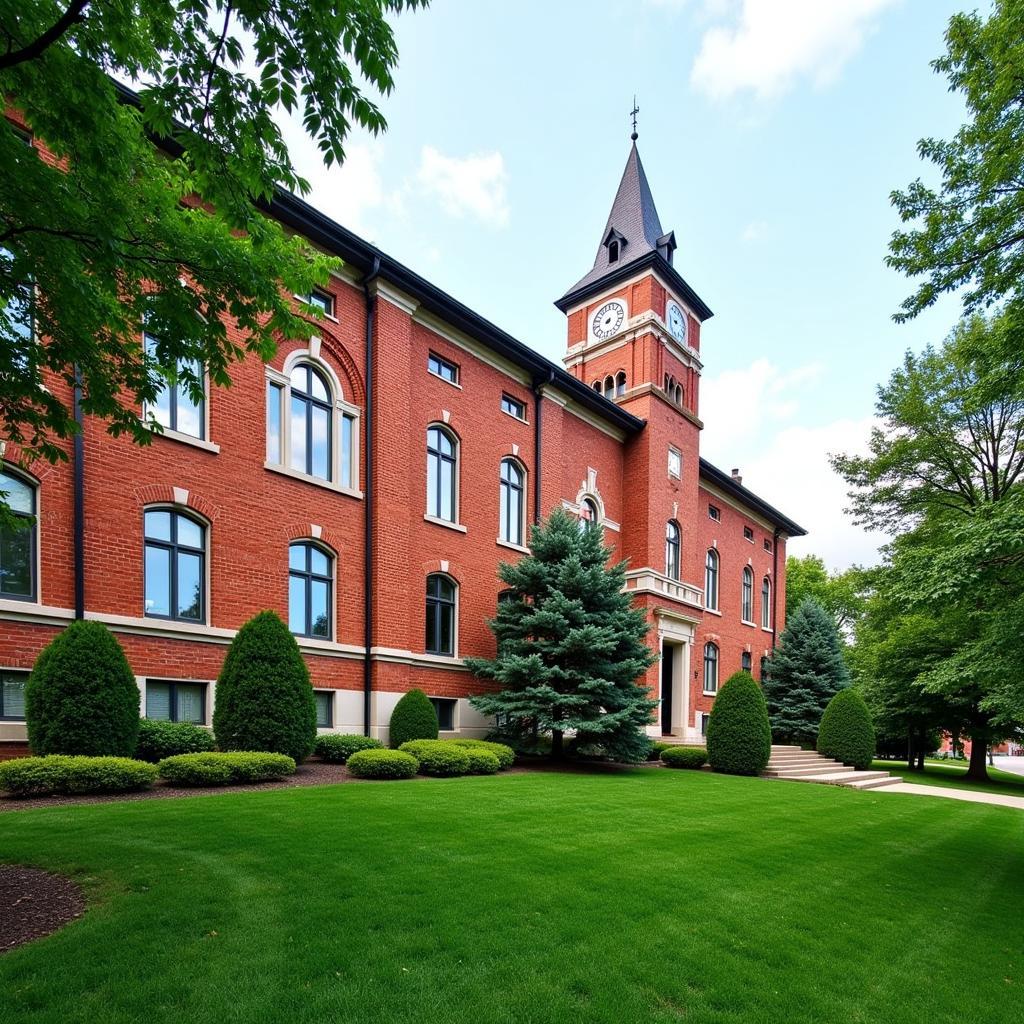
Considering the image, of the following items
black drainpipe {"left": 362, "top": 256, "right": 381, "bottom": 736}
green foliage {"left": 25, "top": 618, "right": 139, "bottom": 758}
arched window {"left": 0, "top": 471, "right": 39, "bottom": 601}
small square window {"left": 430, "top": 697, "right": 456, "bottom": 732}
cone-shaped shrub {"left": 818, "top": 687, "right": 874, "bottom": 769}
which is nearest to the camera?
green foliage {"left": 25, "top": 618, "right": 139, "bottom": 758}

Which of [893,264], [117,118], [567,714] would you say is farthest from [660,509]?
[117,118]

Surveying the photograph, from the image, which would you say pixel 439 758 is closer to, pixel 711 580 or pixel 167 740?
pixel 167 740

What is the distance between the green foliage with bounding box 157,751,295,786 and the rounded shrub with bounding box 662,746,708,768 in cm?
1209

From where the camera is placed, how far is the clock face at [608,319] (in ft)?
86.5

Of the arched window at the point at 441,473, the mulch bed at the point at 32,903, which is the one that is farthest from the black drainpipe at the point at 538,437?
the mulch bed at the point at 32,903

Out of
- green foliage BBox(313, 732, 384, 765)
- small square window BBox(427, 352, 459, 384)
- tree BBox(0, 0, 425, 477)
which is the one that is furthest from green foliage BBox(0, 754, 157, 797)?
small square window BBox(427, 352, 459, 384)

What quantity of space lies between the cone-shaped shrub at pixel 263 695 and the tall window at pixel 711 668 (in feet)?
69.3

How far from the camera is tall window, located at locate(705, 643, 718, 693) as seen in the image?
28.3 m

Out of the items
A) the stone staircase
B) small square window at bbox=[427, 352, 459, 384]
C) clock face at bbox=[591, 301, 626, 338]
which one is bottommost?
the stone staircase

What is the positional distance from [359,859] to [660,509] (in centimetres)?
2033

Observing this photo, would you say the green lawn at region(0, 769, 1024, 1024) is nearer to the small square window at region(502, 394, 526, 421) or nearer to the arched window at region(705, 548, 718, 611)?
the small square window at region(502, 394, 526, 421)

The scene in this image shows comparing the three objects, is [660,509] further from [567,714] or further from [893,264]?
[893,264]

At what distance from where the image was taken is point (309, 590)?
46.5ft

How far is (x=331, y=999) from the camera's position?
3545mm
